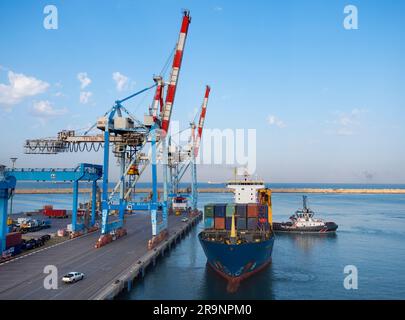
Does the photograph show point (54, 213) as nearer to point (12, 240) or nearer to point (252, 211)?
point (12, 240)

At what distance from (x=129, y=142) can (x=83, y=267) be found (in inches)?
1082

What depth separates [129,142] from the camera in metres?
55.3

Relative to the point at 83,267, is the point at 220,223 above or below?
above

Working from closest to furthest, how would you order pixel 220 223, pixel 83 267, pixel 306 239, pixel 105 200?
1. pixel 83 267
2. pixel 220 223
3. pixel 105 200
4. pixel 306 239

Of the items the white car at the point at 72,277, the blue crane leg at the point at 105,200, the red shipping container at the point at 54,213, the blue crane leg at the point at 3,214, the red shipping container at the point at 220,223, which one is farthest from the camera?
the red shipping container at the point at 54,213

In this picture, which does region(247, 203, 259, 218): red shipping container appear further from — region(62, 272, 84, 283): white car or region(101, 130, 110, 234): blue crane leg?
region(62, 272, 84, 283): white car

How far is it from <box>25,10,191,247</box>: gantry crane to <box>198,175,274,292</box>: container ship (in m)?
9.56

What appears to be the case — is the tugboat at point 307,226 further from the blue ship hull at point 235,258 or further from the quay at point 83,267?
the blue ship hull at point 235,258

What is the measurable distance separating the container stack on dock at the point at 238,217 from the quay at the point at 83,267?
338 inches

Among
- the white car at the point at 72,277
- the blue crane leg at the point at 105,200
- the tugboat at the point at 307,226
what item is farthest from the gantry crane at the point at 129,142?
the tugboat at the point at 307,226

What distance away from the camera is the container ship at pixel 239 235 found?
3253cm

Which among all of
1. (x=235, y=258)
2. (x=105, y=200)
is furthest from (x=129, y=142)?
→ (x=235, y=258)
